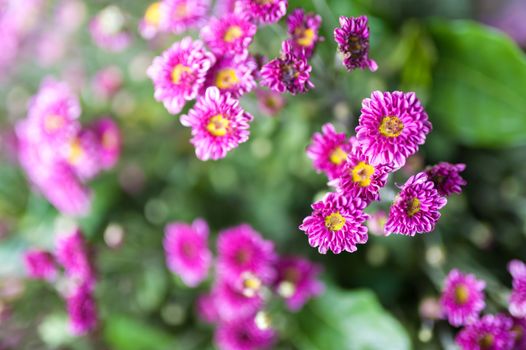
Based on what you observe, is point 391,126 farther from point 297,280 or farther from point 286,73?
point 297,280

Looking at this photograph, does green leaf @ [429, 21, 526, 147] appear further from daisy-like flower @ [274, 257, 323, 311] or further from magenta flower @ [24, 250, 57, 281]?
magenta flower @ [24, 250, 57, 281]

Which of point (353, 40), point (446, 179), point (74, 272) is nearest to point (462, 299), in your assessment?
point (446, 179)

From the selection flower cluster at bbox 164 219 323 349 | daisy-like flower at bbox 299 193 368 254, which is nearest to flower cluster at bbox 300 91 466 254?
daisy-like flower at bbox 299 193 368 254

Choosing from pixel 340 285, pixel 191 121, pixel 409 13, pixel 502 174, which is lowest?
pixel 340 285

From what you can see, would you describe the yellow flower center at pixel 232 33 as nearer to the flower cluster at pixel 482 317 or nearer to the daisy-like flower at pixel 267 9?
the daisy-like flower at pixel 267 9

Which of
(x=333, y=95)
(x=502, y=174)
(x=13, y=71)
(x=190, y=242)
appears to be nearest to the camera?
(x=333, y=95)

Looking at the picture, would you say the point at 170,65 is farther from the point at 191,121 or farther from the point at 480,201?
the point at 480,201

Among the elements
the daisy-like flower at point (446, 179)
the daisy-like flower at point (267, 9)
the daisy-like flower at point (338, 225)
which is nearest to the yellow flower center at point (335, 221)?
the daisy-like flower at point (338, 225)

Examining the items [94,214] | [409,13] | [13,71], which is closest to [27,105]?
[13,71]
